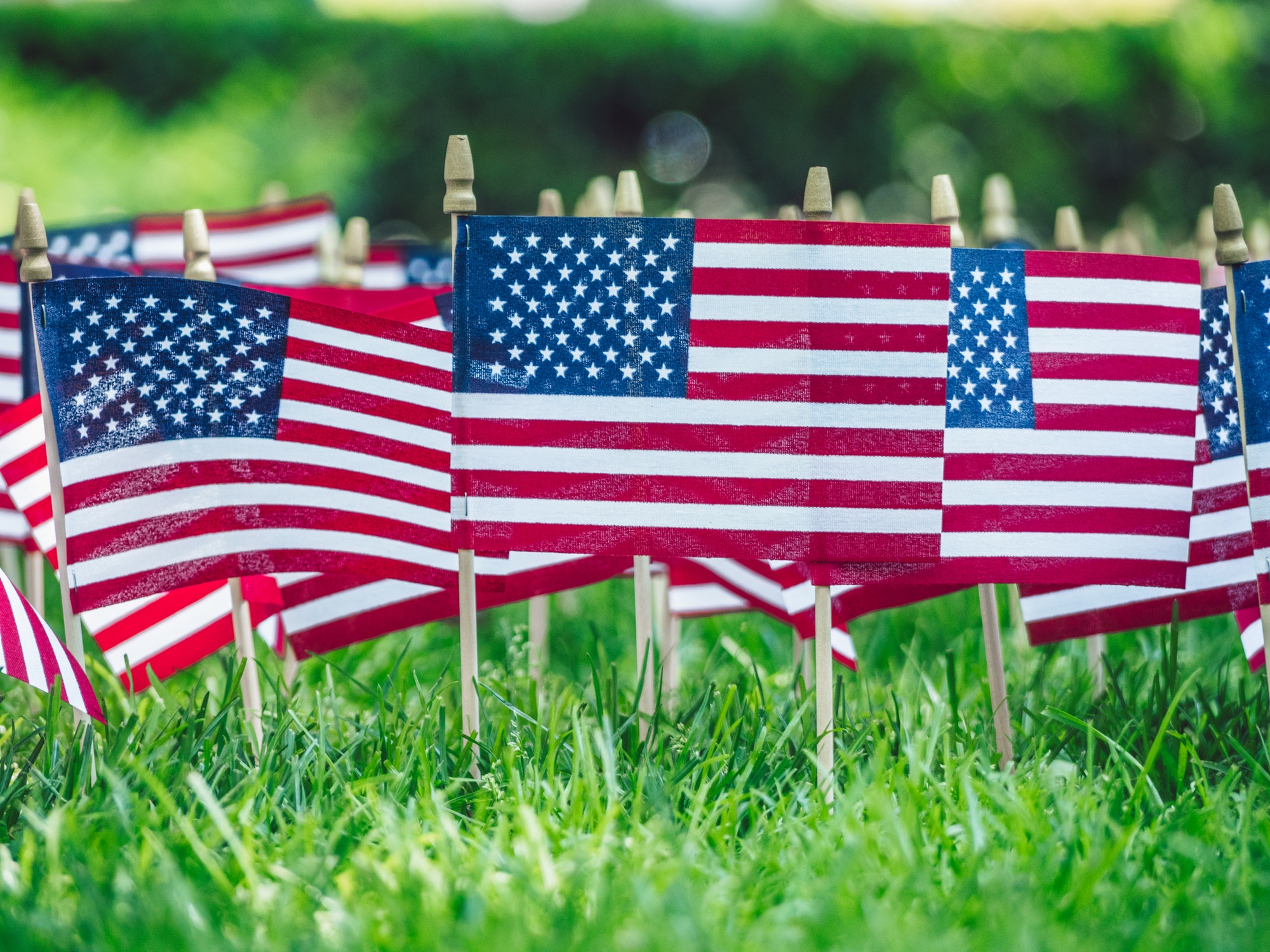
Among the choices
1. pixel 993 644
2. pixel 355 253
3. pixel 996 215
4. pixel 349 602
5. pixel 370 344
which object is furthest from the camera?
pixel 996 215

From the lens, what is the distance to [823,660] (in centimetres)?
306

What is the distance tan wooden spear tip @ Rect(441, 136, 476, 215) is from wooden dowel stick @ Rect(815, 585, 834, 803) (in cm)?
140

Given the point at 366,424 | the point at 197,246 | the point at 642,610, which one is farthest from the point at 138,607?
the point at 642,610

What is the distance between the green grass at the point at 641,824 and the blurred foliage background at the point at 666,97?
9.52 m

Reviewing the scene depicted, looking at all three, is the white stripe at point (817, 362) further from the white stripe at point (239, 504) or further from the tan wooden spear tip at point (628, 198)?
the white stripe at point (239, 504)

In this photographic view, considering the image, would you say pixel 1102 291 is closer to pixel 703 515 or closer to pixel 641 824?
pixel 703 515

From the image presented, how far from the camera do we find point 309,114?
Result: 1242 centimetres

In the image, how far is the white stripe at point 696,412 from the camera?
3.08m

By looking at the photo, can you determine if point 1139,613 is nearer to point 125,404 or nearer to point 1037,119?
point 125,404

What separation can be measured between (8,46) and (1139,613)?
12.4m

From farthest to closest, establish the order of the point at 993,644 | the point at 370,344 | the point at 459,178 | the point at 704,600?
1. the point at 704,600
2. the point at 993,644
3. the point at 370,344
4. the point at 459,178

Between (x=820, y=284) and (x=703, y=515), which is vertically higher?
(x=820, y=284)

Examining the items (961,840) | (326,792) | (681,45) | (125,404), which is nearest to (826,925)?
(961,840)

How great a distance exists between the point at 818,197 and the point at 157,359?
1863mm
